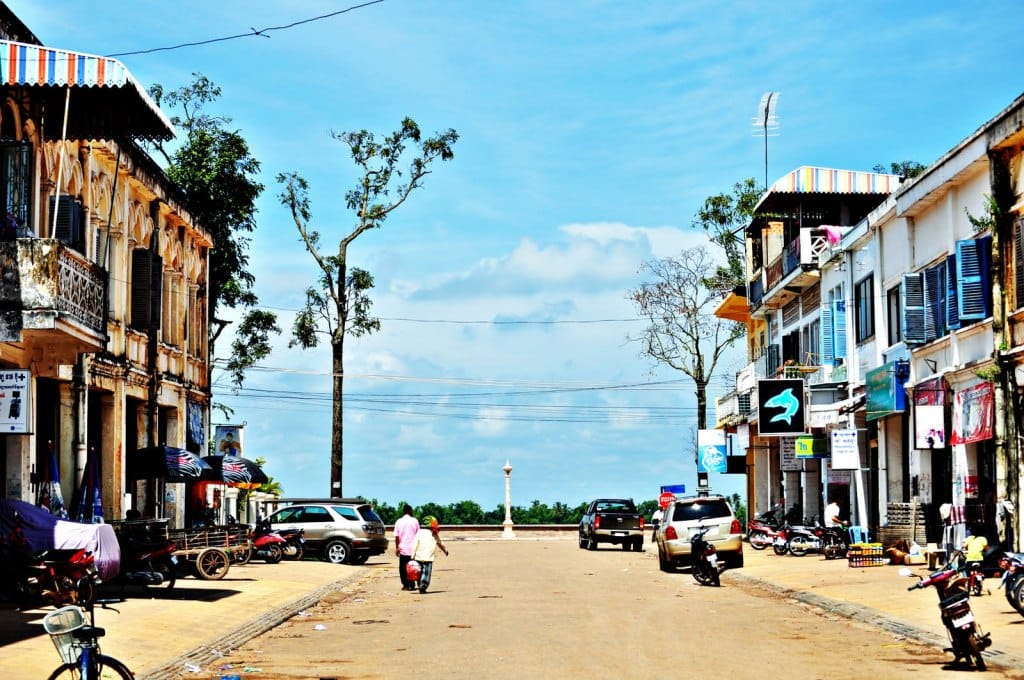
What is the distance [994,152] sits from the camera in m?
28.3

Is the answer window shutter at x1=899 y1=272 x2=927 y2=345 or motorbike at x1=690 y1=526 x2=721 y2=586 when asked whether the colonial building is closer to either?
motorbike at x1=690 y1=526 x2=721 y2=586

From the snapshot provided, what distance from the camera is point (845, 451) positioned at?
37500 millimetres

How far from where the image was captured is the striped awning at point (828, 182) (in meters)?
46.1

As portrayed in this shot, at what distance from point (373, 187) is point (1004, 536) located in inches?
1269

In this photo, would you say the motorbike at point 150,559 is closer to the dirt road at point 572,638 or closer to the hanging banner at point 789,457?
the dirt road at point 572,638

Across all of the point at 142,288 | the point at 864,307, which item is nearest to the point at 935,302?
the point at 864,307

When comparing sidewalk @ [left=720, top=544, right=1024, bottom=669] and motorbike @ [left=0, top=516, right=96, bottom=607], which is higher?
motorbike @ [left=0, top=516, right=96, bottom=607]

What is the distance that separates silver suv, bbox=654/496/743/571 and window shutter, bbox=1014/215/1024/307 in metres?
9.03

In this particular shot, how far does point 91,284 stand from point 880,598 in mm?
13541

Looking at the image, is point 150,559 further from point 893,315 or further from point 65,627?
point 893,315

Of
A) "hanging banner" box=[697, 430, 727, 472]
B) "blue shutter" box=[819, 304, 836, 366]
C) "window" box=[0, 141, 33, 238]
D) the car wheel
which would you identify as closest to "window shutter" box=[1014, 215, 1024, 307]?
"blue shutter" box=[819, 304, 836, 366]

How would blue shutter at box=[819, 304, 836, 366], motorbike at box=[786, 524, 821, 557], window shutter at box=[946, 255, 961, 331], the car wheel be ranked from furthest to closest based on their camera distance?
blue shutter at box=[819, 304, 836, 366], motorbike at box=[786, 524, 821, 557], the car wheel, window shutter at box=[946, 255, 961, 331]

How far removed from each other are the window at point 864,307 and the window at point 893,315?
135 cm

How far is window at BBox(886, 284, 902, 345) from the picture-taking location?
36.8m
